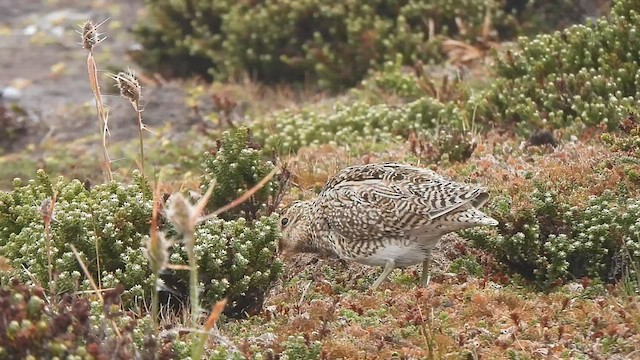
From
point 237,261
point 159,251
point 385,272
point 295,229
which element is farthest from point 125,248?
point 159,251

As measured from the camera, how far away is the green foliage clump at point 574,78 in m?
8.34

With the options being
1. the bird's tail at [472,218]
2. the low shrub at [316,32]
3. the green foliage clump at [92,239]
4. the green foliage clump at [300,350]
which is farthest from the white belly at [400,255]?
the low shrub at [316,32]

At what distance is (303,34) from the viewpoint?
12.8m

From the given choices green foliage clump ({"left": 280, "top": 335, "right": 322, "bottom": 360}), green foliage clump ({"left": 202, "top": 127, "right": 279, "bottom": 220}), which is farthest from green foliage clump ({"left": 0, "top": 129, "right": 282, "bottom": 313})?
green foliage clump ({"left": 280, "top": 335, "right": 322, "bottom": 360})

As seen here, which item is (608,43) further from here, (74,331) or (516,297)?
(74,331)

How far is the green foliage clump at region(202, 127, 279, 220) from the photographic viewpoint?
22.1ft

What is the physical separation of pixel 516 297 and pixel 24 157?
22.4ft

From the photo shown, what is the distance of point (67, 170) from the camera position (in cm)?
1042

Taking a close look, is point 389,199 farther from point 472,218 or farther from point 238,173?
point 238,173

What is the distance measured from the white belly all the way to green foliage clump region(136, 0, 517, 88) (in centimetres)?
553

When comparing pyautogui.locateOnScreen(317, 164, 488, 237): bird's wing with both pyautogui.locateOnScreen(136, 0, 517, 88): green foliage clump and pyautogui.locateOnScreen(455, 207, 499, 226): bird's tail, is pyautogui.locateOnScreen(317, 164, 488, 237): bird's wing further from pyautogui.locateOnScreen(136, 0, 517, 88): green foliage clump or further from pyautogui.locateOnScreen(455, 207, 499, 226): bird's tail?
pyautogui.locateOnScreen(136, 0, 517, 88): green foliage clump

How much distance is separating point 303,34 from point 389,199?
276 inches

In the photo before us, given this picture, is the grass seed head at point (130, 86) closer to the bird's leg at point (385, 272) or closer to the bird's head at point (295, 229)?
the bird's head at point (295, 229)

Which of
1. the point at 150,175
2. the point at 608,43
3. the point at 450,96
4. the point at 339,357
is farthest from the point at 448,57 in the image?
the point at 339,357
